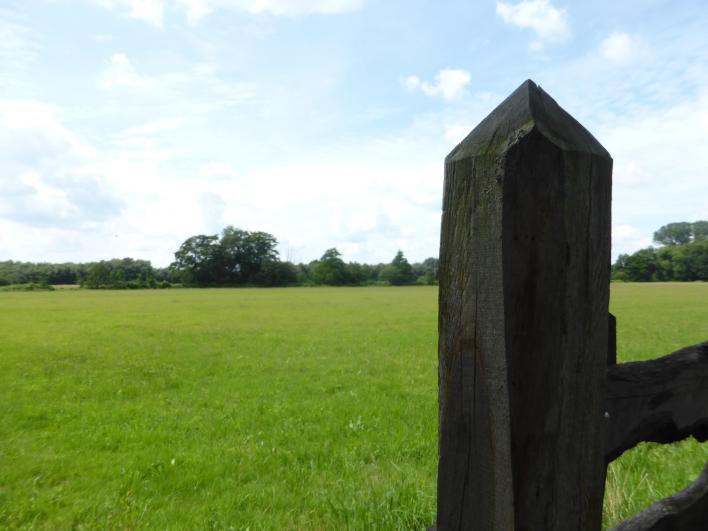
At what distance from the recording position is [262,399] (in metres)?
8.84

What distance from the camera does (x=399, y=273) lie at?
132 meters

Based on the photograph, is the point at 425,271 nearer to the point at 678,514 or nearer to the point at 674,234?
the point at 674,234

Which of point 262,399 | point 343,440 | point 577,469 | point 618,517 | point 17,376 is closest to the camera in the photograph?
point 577,469

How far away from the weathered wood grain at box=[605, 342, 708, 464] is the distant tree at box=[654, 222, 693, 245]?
165 m

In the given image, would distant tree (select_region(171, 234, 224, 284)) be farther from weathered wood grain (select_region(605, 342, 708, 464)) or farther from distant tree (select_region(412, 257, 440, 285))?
weathered wood grain (select_region(605, 342, 708, 464))

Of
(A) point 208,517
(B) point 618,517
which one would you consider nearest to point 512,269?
(B) point 618,517

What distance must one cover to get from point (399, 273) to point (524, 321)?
432ft

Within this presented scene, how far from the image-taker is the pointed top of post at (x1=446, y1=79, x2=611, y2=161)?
1120mm

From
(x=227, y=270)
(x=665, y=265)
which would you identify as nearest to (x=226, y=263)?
(x=227, y=270)

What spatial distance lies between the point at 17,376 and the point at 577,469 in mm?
13149

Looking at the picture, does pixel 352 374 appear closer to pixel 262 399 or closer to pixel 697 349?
pixel 262 399

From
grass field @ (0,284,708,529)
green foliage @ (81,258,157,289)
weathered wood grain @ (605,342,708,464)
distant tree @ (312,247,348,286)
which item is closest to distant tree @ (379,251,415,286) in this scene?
distant tree @ (312,247,348,286)

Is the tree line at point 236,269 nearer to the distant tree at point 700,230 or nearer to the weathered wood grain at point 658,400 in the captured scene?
the distant tree at point 700,230

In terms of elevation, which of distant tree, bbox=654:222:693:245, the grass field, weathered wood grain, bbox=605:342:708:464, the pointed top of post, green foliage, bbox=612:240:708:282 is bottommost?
→ the grass field
